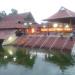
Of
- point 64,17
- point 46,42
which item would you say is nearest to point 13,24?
point 64,17

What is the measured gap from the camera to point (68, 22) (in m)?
36.1

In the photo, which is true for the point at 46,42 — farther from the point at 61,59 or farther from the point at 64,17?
the point at 61,59

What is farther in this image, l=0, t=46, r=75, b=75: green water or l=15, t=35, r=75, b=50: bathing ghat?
l=15, t=35, r=75, b=50: bathing ghat

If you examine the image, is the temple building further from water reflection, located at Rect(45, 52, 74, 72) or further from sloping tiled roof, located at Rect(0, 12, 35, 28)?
water reflection, located at Rect(45, 52, 74, 72)

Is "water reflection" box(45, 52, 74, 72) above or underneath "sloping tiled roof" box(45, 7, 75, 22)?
underneath

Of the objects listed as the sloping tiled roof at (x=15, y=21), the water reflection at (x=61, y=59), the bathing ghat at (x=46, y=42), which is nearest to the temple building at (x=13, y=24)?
the sloping tiled roof at (x=15, y=21)

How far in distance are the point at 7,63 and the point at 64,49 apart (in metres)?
8.93

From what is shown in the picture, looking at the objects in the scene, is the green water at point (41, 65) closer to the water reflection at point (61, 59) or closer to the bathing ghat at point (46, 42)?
the water reflection at point (61, 59)

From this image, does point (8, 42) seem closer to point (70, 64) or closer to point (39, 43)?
point (39, 43)

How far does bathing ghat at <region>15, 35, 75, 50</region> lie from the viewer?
28.3 metres

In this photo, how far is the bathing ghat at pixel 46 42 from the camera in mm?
28320

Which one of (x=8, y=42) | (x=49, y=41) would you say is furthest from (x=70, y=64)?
(x=8, y=42)

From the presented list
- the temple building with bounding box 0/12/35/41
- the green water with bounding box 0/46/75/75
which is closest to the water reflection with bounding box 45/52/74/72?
the green water with bounding box 0/46/75/75

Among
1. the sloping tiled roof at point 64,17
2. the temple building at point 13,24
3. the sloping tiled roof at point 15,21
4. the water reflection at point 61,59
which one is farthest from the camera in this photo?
the sloping tiled roof at point 15,21
